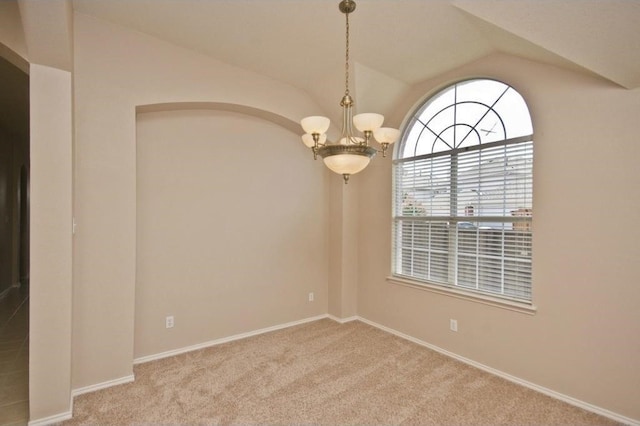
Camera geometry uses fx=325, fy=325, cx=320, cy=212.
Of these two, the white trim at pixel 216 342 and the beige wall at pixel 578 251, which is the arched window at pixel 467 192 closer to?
the beige wall at pixel 578 251

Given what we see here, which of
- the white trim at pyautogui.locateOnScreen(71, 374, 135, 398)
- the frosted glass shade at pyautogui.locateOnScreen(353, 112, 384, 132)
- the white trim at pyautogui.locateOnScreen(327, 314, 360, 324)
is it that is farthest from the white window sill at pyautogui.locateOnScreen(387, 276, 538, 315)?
the white trim at pyautogui.locateOnScreen(71, 374, 135, 398)

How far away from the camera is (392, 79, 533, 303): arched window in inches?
114

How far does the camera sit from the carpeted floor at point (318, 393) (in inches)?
90.5

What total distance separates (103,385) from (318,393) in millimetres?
1771

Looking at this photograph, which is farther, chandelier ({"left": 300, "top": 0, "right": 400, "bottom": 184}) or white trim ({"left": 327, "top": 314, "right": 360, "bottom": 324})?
white trim ({"left": 327, "top": 314, "right": 360, "bottom": 324})

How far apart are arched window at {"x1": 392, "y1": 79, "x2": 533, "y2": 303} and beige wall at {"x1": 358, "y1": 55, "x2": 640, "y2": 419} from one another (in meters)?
0.15

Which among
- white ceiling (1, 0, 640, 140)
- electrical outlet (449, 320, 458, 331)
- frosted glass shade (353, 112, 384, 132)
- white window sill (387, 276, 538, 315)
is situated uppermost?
white ceiling (1, 0, 640, 140)

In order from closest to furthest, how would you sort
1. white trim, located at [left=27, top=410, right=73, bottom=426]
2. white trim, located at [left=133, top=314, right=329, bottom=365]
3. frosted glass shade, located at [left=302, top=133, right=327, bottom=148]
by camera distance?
white trim, located at [left=27, top=410, right=73, bottom=426]
frosted glass shade, located at [left=302, top=133, right=327, bottom=148]
white trim, located at [left=133, top=314, right=329, bottom=365]

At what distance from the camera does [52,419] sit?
222 cm

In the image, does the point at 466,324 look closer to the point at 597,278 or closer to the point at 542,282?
the point at 542,282

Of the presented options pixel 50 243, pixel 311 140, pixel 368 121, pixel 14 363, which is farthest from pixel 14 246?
pixel 368 121

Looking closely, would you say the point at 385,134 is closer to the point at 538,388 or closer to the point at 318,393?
the point at 318,393

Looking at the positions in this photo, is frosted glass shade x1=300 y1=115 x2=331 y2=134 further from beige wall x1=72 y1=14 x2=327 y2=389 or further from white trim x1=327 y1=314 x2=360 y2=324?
white trim x1=327 y1=314 x2=360 y2=324

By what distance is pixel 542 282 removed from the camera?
8.88ft
